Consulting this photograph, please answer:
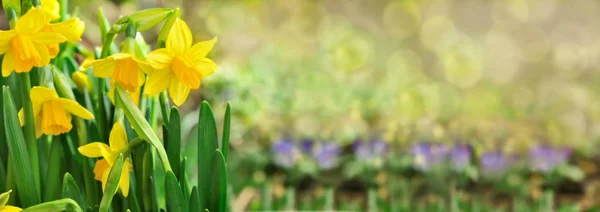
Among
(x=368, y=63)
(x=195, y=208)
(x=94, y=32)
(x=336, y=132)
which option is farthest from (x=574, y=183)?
(x=195, y=208)

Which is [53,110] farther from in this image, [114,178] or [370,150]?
[370,150]

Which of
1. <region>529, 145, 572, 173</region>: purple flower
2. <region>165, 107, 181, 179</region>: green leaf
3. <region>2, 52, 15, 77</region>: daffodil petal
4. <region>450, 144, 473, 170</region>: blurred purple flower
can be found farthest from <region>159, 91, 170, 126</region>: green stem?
<region>529, 145, 572, 173</region>: purple flower

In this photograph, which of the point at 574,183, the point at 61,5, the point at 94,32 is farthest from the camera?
the point at 574,183

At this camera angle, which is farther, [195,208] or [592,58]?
[592,58]

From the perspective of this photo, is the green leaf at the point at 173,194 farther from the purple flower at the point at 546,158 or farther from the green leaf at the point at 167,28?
the purple flower at the point at 546,158

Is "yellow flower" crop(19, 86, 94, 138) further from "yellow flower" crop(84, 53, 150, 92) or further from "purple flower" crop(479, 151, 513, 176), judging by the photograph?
"purple flower" crop(479, 151, 513, 176)

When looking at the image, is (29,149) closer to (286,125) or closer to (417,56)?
(286,125)

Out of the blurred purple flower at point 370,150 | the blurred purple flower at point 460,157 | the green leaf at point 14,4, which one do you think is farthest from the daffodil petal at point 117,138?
the blurred purple flower at point 370,150
